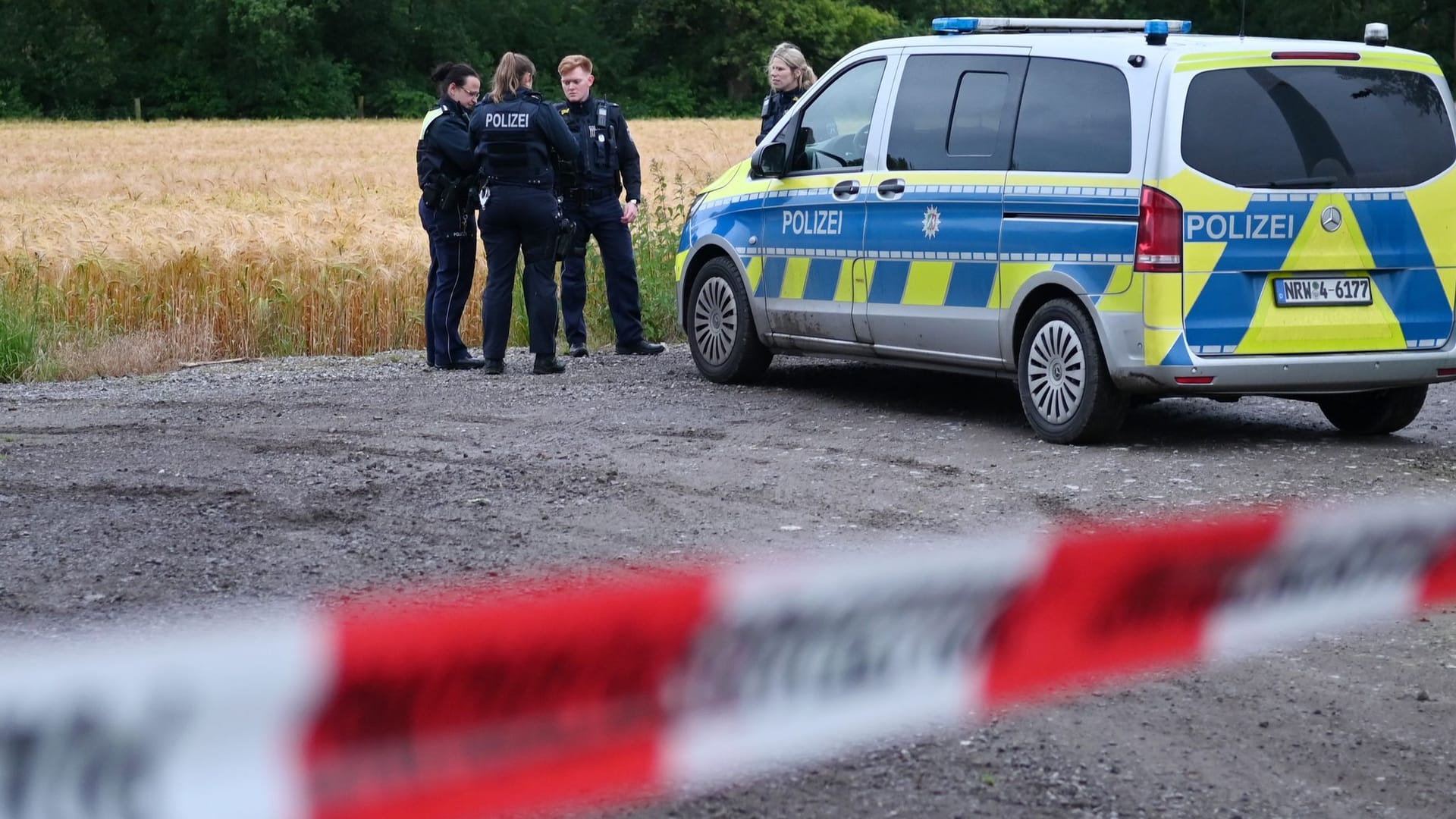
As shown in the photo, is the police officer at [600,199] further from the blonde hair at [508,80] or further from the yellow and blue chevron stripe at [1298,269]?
the yellow and blue chevron stripe at [1298,269]

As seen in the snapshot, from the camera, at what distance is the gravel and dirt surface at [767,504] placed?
3822 mm

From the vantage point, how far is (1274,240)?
764cm

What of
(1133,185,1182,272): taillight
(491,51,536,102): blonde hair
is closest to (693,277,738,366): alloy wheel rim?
(491,51,536,102): blonde hair

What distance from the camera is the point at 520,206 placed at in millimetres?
11055

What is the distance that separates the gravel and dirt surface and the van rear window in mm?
1215

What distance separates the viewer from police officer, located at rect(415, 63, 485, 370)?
38.2ft

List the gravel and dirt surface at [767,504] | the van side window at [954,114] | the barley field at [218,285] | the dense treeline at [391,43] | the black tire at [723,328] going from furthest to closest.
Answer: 1. the dense treeline at [391,43]
2. the barley field at [218,285]
3. the black tire at [723,328]
4. the van side window at [954,114]
5. the gravel and dirt surface at [767,504]

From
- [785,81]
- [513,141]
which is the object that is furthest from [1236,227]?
[785,81]

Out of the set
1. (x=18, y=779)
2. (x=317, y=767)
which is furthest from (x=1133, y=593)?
(x=18, y=779)

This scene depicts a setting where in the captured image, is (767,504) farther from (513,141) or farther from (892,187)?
(513,141)

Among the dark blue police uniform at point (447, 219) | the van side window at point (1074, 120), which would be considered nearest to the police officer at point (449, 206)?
the dark blue police uniform at point (447, 219)

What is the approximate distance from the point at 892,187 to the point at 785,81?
10.7 ft

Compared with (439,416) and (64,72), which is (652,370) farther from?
(64,72)

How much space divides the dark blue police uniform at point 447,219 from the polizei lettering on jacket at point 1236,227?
5359mm
